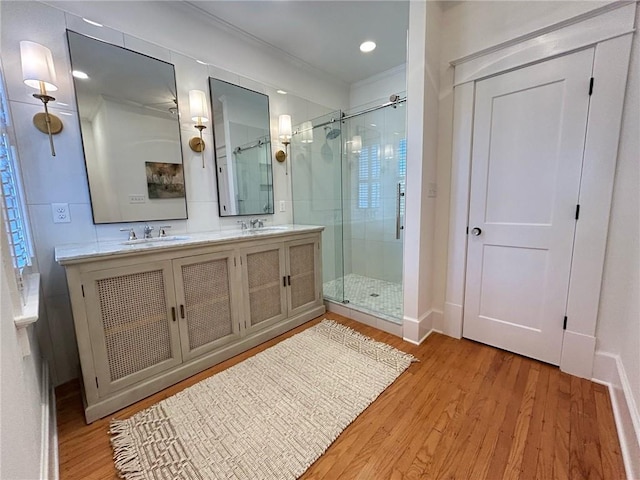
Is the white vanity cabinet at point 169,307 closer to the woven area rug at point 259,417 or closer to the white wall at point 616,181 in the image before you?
the woven area rug at point 259,417

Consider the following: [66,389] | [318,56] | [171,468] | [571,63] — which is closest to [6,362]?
[171,468]

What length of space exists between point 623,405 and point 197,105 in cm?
324

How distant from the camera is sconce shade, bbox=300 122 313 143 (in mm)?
3045

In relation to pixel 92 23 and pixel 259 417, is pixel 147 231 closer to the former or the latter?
pixel 92 23

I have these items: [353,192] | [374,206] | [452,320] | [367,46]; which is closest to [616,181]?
[452,320]

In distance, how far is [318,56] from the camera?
113 inches

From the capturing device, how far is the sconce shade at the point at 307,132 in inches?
120

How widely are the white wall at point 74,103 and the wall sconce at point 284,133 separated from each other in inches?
17.0

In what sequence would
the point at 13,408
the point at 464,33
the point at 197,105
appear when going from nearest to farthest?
the point at 13,408 < the point at 464,33 < the point at 197,105

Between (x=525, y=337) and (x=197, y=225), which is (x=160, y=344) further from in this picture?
(x=525, y=337)

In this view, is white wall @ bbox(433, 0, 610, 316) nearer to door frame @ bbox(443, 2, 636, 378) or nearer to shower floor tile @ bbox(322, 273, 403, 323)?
door frame @ bbox(443, 2, 636, 378)

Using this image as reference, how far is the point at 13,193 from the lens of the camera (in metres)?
1.43

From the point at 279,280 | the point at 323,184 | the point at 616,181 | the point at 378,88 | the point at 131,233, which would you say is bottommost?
the point at 279,280

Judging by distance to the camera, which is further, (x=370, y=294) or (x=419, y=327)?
(x=370, y=294)
